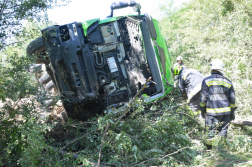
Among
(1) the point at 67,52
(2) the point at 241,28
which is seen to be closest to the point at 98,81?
(1) the point at 67,52

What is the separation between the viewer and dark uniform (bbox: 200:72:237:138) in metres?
3.25

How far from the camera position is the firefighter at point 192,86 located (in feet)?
14.1

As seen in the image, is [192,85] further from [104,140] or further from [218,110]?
[104,140]

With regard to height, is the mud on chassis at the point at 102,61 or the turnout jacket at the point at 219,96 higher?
the mud on chassis at the point at 102,61

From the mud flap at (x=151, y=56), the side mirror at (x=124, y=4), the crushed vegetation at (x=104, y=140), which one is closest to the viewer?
the crushed vegetation at (x=104, y=140)

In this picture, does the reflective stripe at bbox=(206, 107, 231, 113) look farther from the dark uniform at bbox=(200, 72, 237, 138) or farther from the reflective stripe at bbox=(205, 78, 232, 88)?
the reflective stripe at bbox=(205, 78, 232, 88)

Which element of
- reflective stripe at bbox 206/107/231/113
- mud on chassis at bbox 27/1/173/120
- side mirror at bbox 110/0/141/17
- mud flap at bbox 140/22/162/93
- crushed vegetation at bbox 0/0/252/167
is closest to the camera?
crushed vegetation at bbox 0/0/252/167

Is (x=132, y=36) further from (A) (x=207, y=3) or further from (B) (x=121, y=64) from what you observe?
(A) (x=207, y=3)

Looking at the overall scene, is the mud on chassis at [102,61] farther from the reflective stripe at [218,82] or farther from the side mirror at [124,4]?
the reflective stripe at [218,82]

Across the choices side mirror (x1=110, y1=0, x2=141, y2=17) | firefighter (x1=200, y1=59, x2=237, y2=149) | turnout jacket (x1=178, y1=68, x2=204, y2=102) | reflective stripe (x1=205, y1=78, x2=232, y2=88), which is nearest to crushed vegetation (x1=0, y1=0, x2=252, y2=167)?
firefighter (x1=200, y1=59, x2=237, y2=149)

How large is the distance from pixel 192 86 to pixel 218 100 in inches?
49.6

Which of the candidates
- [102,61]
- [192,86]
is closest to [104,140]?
[102,61]

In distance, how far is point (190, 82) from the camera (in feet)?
15.1

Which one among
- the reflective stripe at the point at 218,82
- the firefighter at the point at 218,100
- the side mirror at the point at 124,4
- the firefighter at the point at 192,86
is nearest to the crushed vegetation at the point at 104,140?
the firefighter at the point at 218,100
